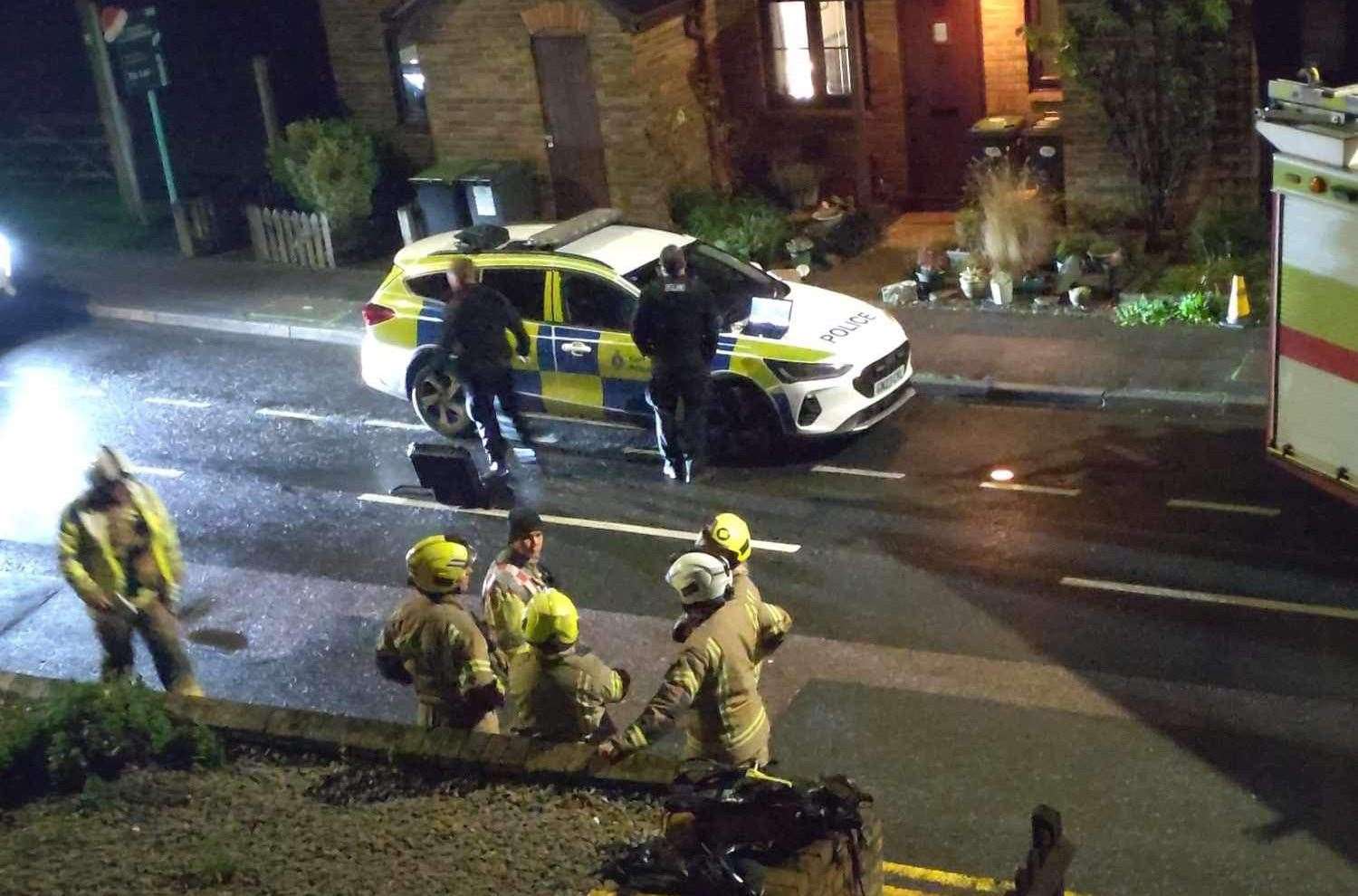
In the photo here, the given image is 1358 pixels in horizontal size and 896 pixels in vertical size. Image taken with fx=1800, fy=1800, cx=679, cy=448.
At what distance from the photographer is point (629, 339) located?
503 inches

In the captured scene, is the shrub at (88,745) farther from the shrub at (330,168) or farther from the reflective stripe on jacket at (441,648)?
the shrub at (330,168)

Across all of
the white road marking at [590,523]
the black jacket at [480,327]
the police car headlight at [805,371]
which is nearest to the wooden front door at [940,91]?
the police car headlight at [805,371]

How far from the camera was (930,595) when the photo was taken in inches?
415

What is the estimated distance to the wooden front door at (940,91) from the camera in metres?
18.6

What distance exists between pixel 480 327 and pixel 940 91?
809cm

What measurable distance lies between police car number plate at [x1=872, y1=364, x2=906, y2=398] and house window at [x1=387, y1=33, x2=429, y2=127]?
8832mm

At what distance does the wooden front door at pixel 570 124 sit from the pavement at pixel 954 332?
221cm

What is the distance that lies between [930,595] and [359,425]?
5792 millimetres

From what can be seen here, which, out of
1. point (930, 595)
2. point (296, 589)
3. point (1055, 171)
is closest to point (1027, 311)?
point (1055, 171)

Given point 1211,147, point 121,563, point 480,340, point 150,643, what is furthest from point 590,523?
point 1211,147

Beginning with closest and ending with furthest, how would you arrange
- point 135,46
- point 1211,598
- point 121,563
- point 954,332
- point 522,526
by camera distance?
point 522,526 → point 121,563 → point 1211,598 → point 954,332 → point 135,46

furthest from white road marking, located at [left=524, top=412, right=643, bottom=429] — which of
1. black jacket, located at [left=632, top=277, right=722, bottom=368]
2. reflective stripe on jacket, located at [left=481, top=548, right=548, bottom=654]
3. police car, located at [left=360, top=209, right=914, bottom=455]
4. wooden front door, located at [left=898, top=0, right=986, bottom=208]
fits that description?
wooden front door, located at [left=898, top=0, right=986, bottom=208]

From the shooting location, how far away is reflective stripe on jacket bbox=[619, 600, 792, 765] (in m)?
6.95

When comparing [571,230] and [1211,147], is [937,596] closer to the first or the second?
[571,230]
